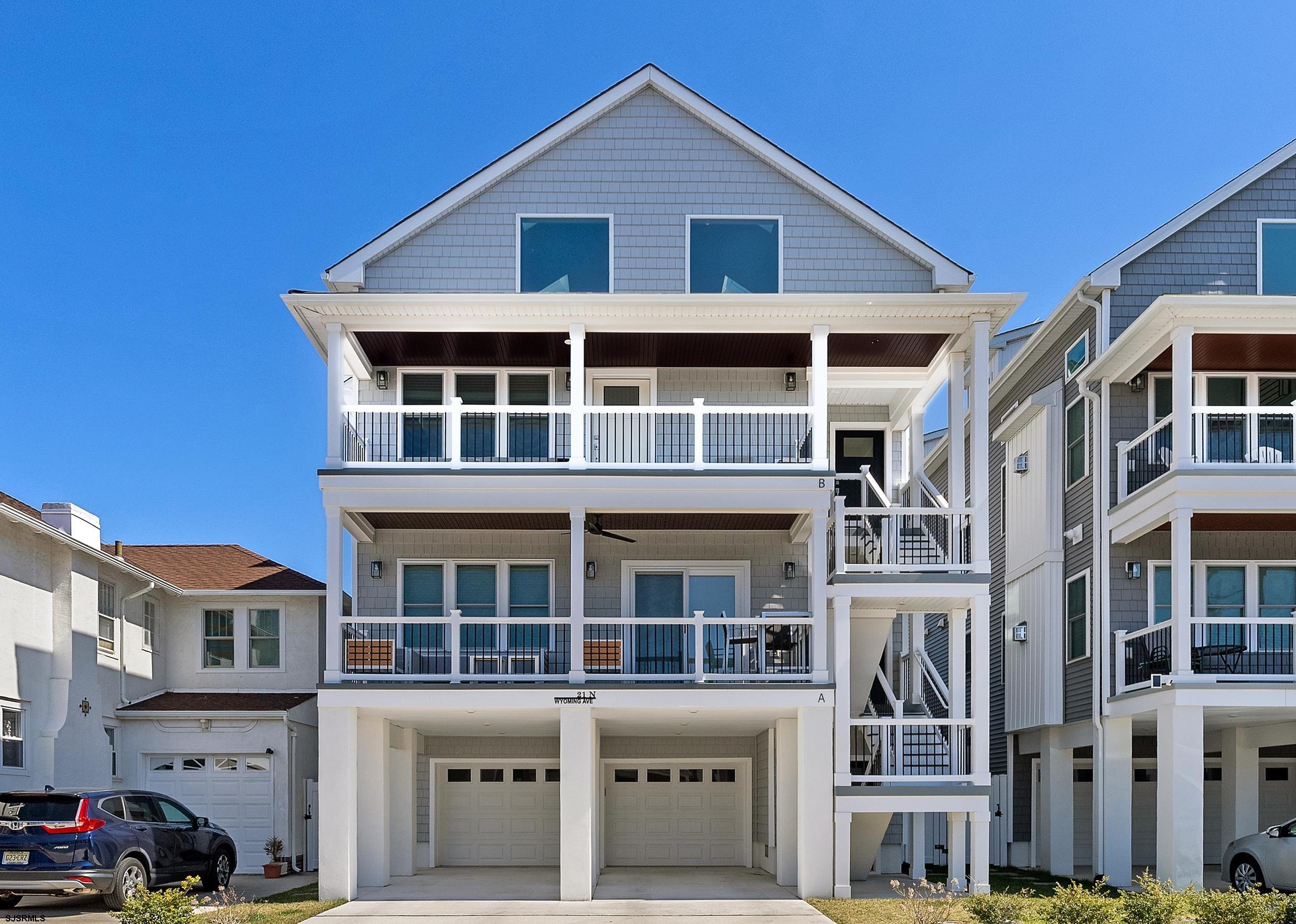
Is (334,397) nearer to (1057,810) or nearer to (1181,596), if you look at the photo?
(1181,596)

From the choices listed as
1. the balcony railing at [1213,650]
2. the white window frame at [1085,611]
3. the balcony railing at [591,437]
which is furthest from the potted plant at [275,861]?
the balcony railing at [1213,650]

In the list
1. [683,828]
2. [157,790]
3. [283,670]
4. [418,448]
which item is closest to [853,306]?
[418,448]

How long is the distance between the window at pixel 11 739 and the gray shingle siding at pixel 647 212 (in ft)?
27.6

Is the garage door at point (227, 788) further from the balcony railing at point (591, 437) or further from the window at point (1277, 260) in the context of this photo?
the window at point (1277, 260)

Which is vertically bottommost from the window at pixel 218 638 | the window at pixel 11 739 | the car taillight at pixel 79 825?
the car taillight at pixel 79 825

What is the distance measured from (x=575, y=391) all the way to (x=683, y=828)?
8.44 meters

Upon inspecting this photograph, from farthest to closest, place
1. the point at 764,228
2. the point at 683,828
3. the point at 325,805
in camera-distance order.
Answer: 1. the point at 683,828
2. the point at 764,228
3. the point at 325,805

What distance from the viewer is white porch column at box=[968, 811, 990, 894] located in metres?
17.7

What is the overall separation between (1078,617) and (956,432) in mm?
4329

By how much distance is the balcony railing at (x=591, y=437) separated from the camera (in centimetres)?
2014

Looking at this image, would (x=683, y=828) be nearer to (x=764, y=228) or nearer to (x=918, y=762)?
(x=918, y=762)

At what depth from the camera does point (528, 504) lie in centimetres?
1866

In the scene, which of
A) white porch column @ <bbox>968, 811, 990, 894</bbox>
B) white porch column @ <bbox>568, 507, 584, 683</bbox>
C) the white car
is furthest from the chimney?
the white car

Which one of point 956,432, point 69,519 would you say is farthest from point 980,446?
point 69,519
